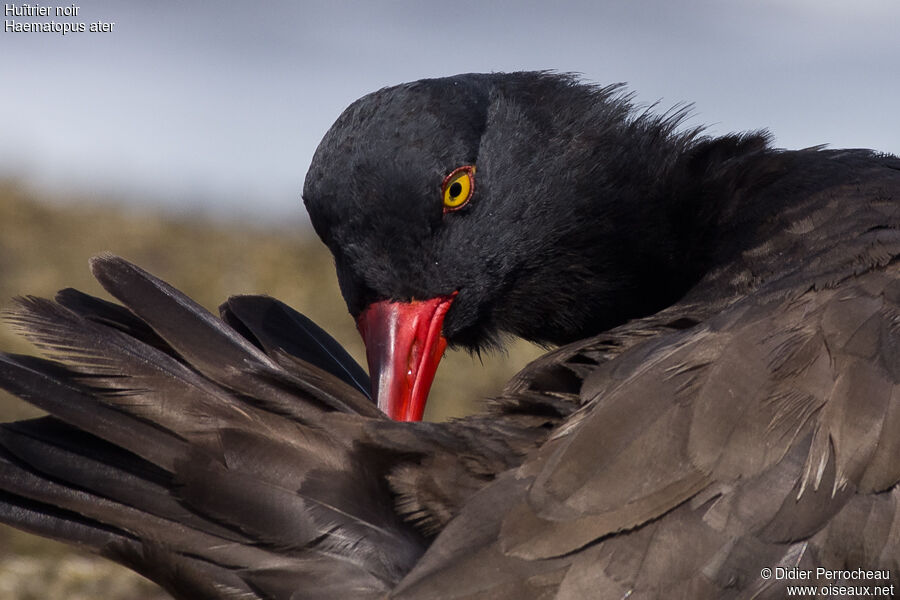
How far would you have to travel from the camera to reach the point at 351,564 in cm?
239

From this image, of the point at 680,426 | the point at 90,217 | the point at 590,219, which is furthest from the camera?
the point at 90,217

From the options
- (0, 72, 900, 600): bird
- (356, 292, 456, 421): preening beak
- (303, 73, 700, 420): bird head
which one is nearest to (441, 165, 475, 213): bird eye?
(303, 73, 700, 420): bird head

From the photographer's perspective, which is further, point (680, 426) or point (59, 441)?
point (59, 441)

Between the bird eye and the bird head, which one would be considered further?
the bird eye

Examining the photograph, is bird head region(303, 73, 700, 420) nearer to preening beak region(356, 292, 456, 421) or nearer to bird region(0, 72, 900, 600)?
preening beak region(356, 292, 456, 421)

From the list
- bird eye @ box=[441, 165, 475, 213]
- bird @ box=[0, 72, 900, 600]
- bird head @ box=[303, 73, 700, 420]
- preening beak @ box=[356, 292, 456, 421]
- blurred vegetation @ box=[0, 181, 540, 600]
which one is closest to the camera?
bird @ box=[0, 72, 900, 600]

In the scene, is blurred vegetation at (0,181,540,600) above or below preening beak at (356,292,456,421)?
above

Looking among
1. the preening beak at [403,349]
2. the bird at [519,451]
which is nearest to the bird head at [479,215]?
the preening beak at [403,349]

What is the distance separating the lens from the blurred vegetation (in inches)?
282

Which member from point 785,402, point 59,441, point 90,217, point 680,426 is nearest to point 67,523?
point 59,441

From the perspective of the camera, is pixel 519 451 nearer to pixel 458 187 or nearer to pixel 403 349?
pixel 403 349

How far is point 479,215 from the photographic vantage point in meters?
3.64

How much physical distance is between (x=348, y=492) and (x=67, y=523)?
626 mm

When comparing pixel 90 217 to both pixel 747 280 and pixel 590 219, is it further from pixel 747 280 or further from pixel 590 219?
pixel 747 280
